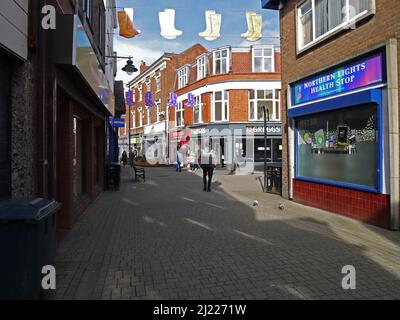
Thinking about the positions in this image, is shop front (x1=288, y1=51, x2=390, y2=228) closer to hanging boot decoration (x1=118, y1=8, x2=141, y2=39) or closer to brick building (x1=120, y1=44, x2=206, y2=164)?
hanging boot decoration (x1=118, y1=8, x2=141, y2=39)

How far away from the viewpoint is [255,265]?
472cm

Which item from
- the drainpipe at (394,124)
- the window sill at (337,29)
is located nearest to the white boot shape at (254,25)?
the window sill at (337,29)

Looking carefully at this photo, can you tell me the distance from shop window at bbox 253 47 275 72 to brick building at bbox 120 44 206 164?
11151 mm

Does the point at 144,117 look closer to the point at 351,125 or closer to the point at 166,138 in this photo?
the point at 166,138

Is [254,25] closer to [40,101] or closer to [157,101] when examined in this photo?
[40,101]

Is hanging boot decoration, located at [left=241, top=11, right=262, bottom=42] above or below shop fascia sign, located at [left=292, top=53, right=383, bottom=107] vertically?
above

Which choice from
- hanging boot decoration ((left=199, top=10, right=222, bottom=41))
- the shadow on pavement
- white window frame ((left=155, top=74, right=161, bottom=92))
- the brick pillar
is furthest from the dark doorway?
white window frame ((left=155, top=74, right=161, bottom=92))

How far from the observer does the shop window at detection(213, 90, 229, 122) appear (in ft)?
94.0

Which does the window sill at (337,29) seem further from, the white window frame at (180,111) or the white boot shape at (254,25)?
the white window frame at (180,111)

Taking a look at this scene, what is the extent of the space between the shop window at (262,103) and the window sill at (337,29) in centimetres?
1843

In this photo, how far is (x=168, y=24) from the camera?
1002 cm

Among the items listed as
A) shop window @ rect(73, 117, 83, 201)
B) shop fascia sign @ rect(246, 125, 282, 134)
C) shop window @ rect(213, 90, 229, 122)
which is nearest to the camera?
shop window @ rect(73, 117, 83, 201)

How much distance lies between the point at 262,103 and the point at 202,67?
659cm
